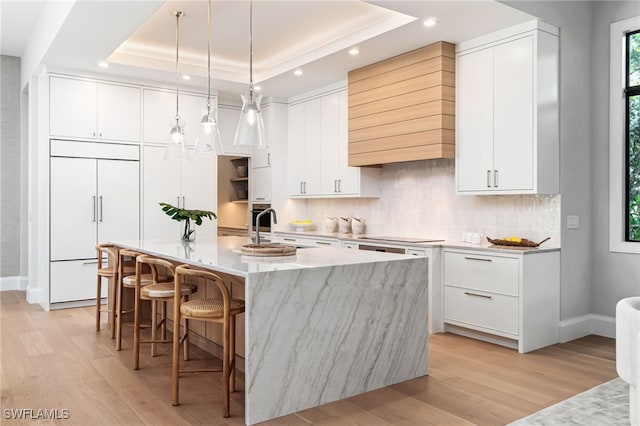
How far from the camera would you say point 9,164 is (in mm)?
6711

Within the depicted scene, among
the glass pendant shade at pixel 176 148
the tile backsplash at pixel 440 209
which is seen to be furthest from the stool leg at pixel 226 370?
the tile backsplash at pixel 440 209

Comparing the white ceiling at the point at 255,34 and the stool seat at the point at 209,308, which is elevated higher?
the white ceiling at the point at 255,34

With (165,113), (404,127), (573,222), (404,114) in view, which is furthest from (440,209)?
(165,113)

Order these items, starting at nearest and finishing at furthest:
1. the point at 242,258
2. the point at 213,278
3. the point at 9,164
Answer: the point at 213,278, the point at 242,258, the point at 9,164

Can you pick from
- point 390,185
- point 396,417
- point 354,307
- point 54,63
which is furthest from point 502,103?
point 54,63

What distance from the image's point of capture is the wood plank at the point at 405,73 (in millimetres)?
4609

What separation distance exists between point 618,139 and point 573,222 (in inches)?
32.8

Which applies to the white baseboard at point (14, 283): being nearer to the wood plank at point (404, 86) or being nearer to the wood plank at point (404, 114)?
the wood plank at point (404, 114)

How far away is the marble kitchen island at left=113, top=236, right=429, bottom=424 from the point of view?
2648 mm

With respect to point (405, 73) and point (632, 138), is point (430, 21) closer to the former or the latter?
point (405, 73)

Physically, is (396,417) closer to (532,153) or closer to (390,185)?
(532,153)

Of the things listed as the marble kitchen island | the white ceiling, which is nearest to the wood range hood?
the white ceiling

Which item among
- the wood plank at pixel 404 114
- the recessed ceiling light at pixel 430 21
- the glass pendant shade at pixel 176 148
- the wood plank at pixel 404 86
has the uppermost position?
the recessed ceiling light at pixel 430 21

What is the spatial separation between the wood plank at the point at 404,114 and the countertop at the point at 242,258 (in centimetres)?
172
